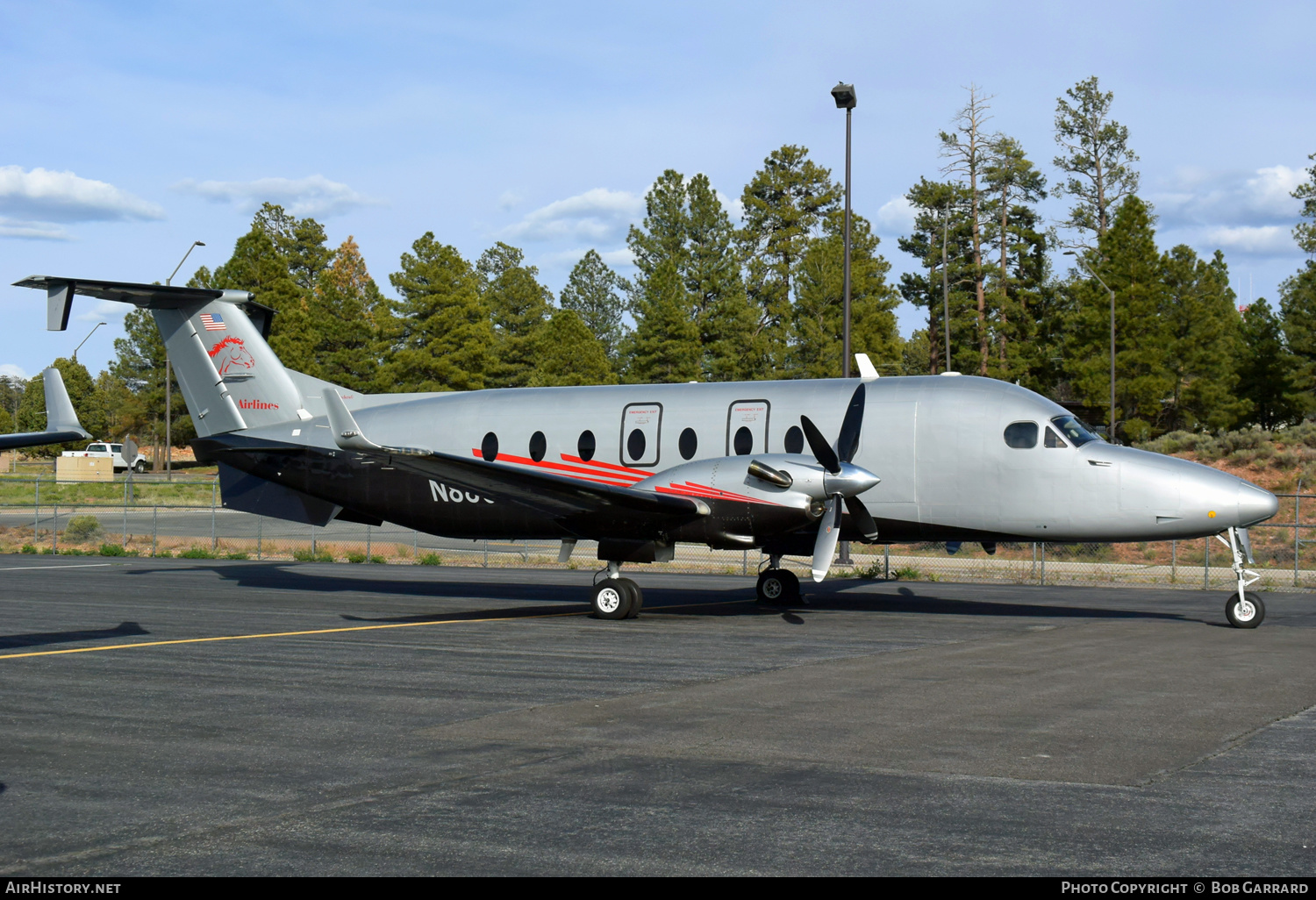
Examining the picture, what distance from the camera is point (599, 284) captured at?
11081 centimetres

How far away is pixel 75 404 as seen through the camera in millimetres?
119750

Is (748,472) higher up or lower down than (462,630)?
Answer: higher up

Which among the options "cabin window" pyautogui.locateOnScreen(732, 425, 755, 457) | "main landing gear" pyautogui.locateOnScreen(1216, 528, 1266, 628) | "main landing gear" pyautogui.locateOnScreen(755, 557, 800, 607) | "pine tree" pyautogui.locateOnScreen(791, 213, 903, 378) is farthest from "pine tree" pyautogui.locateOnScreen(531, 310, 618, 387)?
"main landing gear" pyautogui.locateOnScreen(1216, 528, 1266, 628)

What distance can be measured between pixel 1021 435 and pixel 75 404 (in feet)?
402

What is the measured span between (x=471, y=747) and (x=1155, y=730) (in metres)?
5.49

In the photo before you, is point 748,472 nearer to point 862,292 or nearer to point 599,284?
point 862,292

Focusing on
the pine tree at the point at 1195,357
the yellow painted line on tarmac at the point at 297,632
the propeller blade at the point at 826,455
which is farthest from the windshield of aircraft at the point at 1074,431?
the pine tree at the point at 1195,357

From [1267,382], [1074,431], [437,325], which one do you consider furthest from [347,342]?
[1074,431]

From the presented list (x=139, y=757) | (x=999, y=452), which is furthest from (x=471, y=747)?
(x=999, y=452)

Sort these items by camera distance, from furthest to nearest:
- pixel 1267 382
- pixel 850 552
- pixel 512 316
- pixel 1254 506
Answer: pixel 512 316 < pixel 1267 382 < pixel 850 552 < pixel 1254 506

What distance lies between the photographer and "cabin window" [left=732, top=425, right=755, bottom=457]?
61.1ft

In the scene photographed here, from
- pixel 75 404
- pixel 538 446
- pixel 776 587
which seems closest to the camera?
pixel 538 446

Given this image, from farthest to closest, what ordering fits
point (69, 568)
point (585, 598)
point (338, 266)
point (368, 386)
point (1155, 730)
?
point (338, 266) < point (368, 386) < point (69, 568) < point (585, 598) < point (1155, 730)

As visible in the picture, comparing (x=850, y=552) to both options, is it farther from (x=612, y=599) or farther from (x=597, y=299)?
(x=597, y=299)
